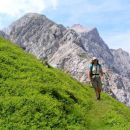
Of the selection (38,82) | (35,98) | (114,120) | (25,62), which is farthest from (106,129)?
(25,62)

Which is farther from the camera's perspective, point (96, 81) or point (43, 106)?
point (96, 81)

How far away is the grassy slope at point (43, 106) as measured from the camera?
1008 inches

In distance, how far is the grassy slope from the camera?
25609mm

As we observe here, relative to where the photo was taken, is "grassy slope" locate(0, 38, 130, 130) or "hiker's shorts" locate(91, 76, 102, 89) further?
"hiker's shorts" locate(91, 76, 102, 89)

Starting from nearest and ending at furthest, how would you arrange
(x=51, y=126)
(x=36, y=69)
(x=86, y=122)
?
(x=51, y=126) → (x=86, y=122) → (x=36, y=69)

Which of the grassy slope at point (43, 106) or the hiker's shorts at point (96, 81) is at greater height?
the hiker's shorts at point (96, 81)

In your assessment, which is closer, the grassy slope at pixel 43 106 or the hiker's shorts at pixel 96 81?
the grassy slope at pixel 43 106

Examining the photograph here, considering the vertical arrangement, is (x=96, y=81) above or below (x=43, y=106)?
above

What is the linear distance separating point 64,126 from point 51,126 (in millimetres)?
859

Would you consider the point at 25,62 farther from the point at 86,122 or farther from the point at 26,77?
the point at 86,122

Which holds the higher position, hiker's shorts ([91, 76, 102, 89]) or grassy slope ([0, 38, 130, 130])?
hiker's shorts ([91, 76, 102, 89])

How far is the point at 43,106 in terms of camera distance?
27.3 m

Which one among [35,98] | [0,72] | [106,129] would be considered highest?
[0,72]

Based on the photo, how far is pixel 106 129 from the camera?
1054 inches
